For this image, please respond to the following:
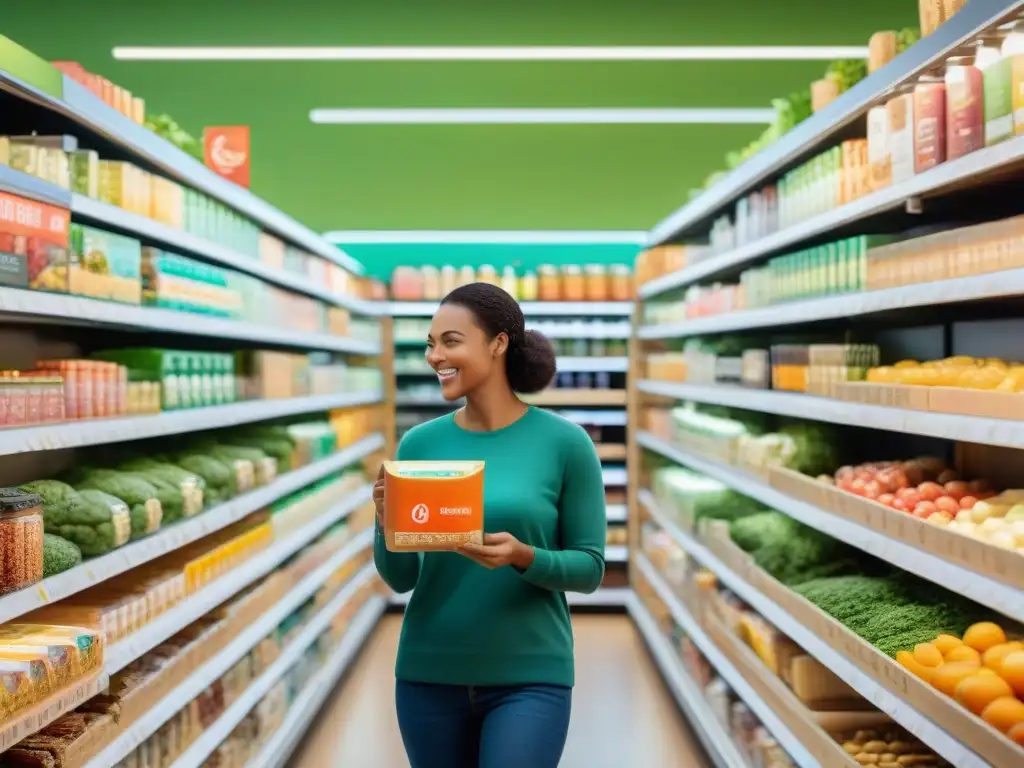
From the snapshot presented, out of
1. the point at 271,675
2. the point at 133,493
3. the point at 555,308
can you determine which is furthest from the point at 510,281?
the point at 133,493

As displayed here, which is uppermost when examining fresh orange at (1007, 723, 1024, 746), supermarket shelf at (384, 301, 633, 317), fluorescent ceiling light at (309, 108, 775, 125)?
fluorescent ceiling light at (309, 108, 775, 125)

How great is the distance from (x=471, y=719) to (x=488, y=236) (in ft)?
21.9

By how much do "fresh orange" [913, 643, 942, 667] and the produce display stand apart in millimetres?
5993

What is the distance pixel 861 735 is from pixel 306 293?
453cm

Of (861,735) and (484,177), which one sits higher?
(484,177)

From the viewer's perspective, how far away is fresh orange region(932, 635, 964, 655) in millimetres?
2787

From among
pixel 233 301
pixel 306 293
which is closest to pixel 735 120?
pixel 306 293

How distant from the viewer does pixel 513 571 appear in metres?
2.54

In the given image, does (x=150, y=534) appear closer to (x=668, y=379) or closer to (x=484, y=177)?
(x=668, y=379)

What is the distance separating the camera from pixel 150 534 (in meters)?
3.38

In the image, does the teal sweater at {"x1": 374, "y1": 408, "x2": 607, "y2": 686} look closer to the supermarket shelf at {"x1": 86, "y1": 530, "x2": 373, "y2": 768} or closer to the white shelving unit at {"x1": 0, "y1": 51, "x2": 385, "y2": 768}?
the white shelving unit at {"x1": 0, "y1": 51, "x2": 385, "y2": 768}

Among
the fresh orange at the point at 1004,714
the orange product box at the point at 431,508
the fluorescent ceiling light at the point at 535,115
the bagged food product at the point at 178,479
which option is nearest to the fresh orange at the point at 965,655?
the fresh orange at the point at 1004,714

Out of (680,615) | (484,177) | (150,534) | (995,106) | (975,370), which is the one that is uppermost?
(484,177)

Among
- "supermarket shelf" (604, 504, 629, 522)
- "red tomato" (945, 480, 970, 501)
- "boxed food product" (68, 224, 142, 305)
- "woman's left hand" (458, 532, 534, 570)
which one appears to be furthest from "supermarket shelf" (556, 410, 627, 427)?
"woman's left hand" (458, 532, 534, 570)
